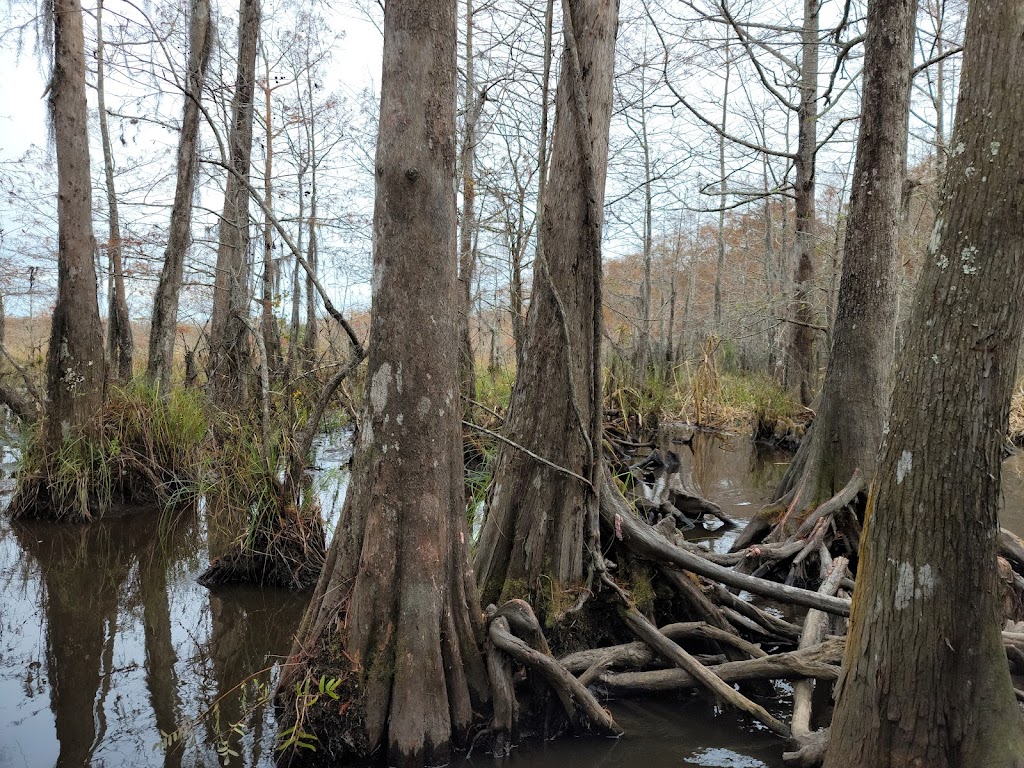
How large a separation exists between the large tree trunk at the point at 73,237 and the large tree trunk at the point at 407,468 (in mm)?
5274

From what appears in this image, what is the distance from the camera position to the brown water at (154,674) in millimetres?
3184

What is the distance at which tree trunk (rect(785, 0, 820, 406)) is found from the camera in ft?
33.0

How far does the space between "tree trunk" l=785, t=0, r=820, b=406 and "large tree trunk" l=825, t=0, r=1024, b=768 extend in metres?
7.65

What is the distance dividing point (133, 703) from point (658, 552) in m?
2.86

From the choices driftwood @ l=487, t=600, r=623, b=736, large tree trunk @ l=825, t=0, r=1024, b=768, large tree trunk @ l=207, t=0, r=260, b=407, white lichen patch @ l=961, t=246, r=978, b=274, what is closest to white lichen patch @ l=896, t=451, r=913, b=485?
large tree trunk @ l=825, t=0, r=1024, b=768

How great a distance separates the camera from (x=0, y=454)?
9.79 m

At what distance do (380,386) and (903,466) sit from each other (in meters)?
2.12

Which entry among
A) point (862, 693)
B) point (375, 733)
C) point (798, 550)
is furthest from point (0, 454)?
point (862, 693)

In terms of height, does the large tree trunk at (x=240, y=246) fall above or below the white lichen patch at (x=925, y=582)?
above

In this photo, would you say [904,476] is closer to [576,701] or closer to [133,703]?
[576,701]

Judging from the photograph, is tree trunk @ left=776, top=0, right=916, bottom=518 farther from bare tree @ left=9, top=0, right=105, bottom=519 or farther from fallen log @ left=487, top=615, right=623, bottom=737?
bare tree @ left=9, top=0, right=105, bottom=519

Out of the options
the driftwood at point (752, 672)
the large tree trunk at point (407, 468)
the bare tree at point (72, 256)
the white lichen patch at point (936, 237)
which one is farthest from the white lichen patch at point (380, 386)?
the bare tree at point (72, 256)

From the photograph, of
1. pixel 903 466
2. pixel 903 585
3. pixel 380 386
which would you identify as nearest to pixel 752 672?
pixel 903 585

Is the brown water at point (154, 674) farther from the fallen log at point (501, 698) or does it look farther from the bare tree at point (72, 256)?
the bare tree at point (72, 256)
